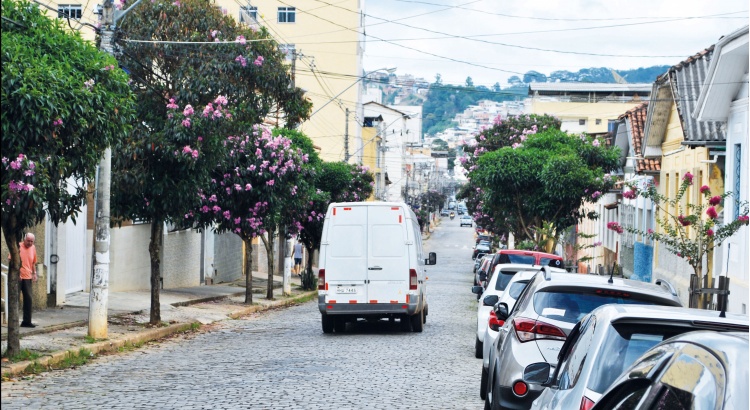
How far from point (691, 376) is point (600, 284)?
20.1ft

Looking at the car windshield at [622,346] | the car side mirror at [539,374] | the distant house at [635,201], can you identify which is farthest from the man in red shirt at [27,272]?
the distant house at [635,201]

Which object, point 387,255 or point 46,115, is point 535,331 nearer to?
point 46,115

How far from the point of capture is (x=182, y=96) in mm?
21719

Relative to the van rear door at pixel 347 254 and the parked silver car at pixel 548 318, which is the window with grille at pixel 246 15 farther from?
the parked silver car at pixel 548 318

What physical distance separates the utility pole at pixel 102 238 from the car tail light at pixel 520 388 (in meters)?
10.3

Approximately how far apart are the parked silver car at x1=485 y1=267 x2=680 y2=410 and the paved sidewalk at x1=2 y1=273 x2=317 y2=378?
7.12m

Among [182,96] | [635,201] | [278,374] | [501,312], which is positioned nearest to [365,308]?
[182,96]

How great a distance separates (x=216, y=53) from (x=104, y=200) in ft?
17.4

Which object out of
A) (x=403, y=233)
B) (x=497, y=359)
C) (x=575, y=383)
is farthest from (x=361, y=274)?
(x=575, y=383)

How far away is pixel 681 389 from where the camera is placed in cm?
357

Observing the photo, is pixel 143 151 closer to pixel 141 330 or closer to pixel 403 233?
pixel 141 330

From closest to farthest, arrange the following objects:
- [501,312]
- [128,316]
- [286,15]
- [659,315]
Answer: [659,315] < [501,312] < [128,316] < [286,15]

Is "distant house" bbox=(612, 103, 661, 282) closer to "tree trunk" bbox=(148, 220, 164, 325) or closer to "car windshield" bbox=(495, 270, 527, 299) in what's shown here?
"car windshield" bbox=(495, 270, 527, 299)

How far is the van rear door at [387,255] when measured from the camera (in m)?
21.3
